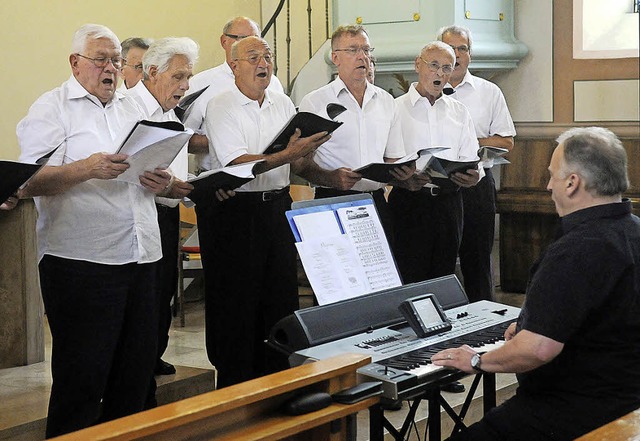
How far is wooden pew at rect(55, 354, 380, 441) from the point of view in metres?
2.00

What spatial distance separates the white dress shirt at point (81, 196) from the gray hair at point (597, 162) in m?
1.44

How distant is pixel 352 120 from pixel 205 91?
29.1 inches

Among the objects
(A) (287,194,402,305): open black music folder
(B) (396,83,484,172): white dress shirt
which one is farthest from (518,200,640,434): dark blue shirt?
(B) (396,83,484,172): white dress shirt

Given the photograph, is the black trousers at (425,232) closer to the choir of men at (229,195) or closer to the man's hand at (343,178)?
the choir of men at (229,195)

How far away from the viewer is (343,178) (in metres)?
4.32

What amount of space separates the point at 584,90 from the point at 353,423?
4737 millimetres

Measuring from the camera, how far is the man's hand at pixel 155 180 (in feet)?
11.1

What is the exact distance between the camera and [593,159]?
263cm

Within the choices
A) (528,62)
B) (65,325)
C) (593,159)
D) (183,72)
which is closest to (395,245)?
(183,72)

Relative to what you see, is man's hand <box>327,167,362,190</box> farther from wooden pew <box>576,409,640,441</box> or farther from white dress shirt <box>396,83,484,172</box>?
wooden pew <box>576,409,640,441</box>

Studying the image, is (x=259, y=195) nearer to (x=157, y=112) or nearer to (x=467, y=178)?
(x=157, y=112)

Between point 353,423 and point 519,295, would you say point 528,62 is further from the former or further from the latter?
point 353,423

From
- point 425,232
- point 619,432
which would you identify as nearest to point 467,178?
point 425,232

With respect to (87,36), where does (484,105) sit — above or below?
below
